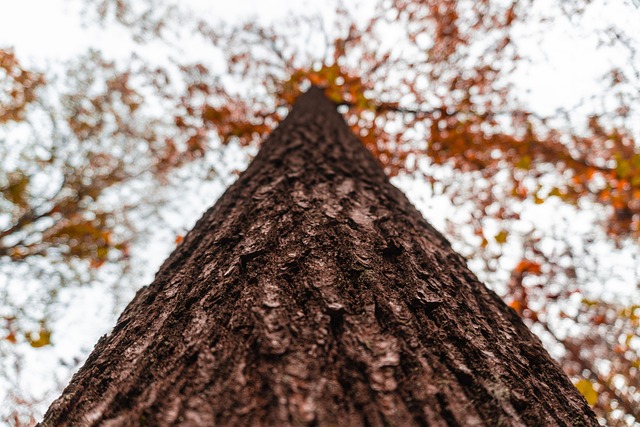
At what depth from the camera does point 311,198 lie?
6.22ft

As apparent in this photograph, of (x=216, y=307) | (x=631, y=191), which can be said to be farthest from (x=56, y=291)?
(x=631, y=191)

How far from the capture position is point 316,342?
0.95 m

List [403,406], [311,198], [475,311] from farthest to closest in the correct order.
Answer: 1. [311,198]
2. [475,311]
3. [403,406]

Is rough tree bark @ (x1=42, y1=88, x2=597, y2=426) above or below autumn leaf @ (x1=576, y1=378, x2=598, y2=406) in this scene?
below

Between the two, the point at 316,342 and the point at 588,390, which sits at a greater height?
the point at 588,390

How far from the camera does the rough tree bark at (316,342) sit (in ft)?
2.70

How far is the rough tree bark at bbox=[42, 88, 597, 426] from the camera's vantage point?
32.4 inches

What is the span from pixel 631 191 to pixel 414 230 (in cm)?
842

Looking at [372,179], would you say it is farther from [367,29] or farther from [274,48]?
[274,48]

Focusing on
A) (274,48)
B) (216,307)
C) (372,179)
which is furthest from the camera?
(274,48)

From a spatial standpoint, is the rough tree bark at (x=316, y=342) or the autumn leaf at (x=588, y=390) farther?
the autumn leaf at (x=588, y=390)

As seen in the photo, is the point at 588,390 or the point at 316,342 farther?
the point at 588,390

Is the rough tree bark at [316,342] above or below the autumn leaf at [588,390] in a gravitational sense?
below

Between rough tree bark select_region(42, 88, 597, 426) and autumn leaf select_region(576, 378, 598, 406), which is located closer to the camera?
rough tree bark select_region(42, 88, 597, 426)
